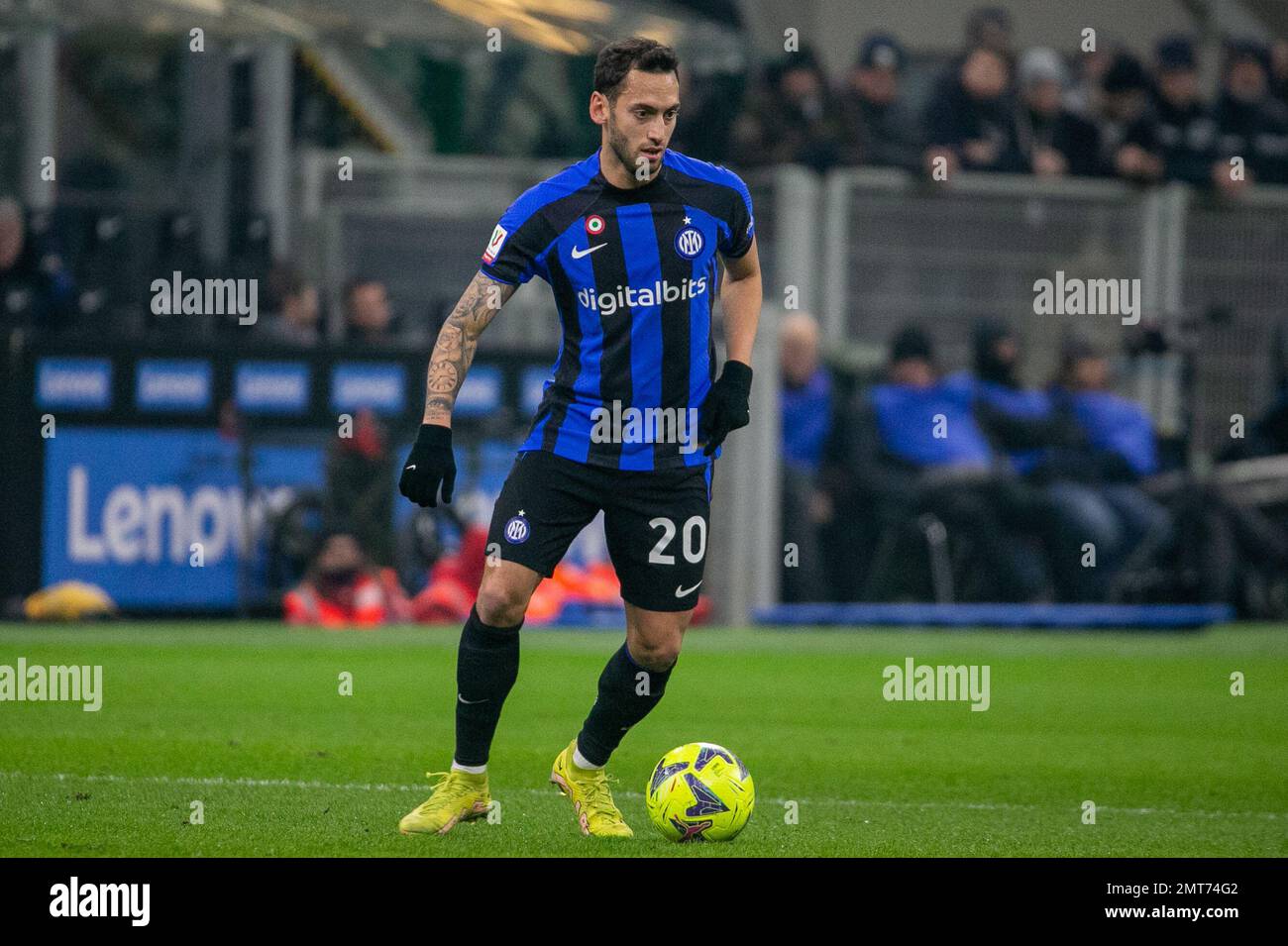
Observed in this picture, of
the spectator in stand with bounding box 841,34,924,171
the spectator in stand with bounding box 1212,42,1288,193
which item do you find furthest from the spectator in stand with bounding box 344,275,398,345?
the spectator in stand with bounding box 1212,42,1288,193

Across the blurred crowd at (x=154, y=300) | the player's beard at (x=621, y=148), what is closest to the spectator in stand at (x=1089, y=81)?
the blurred crowd at (x=154, y=300)

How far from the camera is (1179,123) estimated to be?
16.9 metres

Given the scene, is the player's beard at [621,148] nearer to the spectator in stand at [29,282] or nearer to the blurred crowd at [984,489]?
the blurred crowd at [984,489]

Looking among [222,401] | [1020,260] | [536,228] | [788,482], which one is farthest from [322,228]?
[536,228]

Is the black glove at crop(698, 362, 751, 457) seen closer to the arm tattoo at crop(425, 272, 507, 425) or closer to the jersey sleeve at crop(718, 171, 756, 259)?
the jersey sleeve at crop(718, 171, 756, 259)

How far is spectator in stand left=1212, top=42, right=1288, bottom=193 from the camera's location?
16766 mm

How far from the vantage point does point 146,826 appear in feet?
20.7

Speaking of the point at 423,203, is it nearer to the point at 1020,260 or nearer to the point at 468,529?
the point at 468,529

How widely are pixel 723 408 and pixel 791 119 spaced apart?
411 inches

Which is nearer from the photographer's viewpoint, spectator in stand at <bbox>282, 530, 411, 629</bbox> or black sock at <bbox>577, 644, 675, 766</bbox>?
black sock at <bbox>577, 644, 675, 766</bbox>

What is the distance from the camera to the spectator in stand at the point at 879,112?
16.2m

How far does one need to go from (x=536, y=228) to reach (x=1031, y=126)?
10.9 meters

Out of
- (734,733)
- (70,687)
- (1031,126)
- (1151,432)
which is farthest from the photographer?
(1031,126)

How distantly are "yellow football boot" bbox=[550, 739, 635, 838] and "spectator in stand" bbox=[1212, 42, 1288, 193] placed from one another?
11331 millimetres
